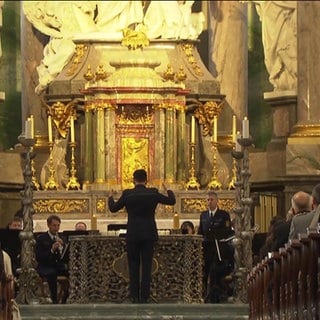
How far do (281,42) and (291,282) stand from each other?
15204 millimetres

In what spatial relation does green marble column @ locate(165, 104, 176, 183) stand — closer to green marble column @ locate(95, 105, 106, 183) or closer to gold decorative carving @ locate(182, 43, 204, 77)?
green marble column @ locate(95, 105, 106, 183)

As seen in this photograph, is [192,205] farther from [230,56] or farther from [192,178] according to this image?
[230,56]

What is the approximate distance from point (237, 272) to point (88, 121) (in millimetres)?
5650

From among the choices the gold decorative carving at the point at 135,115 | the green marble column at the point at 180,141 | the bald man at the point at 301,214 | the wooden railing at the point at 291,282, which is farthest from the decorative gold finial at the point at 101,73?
the bald man at the point at 301,214

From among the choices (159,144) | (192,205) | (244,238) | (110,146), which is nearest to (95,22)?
(110,146)

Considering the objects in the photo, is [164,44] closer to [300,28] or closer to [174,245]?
[300,28]

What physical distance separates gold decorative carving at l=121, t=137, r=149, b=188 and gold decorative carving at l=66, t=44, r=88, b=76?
1588 millimetres

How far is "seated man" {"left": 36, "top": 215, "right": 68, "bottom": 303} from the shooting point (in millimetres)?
26453

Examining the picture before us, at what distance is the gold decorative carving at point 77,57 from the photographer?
3150 centimetres

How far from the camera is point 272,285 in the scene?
63.1ft

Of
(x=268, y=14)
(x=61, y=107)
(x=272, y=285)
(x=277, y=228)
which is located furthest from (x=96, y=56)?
(x=272, y=285)

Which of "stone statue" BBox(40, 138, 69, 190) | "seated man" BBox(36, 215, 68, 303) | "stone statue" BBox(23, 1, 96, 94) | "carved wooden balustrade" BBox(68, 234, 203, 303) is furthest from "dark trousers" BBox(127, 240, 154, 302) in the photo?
"stone statue" BBox(23, 1, 96, 94)

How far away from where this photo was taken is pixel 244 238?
25.6 meters

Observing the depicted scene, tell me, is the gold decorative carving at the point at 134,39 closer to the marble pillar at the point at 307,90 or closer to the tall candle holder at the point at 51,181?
the tall candle holder at the point at 51,181
